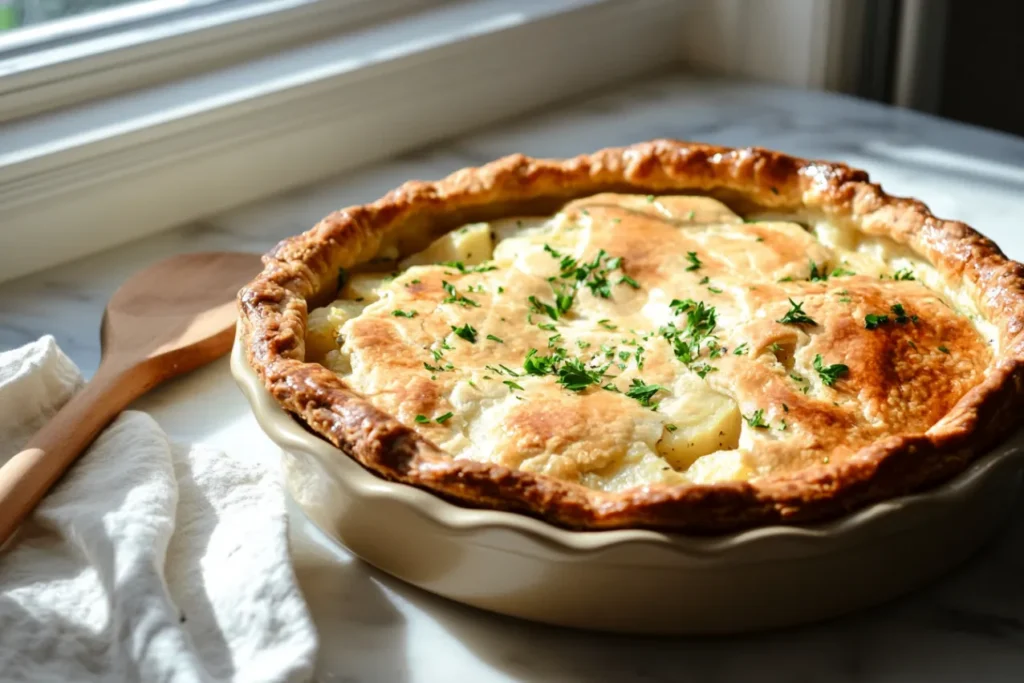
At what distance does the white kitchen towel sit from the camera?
147 centimetres

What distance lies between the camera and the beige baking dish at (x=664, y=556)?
1.46m

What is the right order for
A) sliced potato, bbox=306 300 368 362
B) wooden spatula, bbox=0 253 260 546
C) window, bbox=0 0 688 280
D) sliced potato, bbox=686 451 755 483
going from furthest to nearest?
window, bbox=0 0 688 280
sliced potato, bbox=306 300 368 362
wooden spatula, bbox=0 253 260 546
sliced potato, bbox=686 451 755 483

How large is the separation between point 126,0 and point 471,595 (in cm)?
197

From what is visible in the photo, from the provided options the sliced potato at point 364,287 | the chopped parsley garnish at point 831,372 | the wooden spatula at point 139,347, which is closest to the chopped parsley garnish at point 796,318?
the chopped parsley garnish at point 831,372

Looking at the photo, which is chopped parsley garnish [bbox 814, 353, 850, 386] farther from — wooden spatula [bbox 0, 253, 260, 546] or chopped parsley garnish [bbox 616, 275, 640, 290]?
wooden spatula [bbox 0, 253, 260, 546]

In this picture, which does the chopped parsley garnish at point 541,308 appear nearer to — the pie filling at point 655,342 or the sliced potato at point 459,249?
the pie filling at point 655,342

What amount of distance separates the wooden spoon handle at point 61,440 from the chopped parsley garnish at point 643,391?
83 centimetres

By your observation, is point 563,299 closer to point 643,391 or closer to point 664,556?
point 643,391

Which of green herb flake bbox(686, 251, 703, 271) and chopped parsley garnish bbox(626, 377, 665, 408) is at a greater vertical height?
green herb flake bbox(686, 251, 703, 271)

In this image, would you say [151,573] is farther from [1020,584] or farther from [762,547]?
[1020,584]

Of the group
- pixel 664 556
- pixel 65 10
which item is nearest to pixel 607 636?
pixel 664 556

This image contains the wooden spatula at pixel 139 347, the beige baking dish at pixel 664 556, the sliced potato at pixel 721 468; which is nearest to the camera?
the beige baking dish at pixel 664 556

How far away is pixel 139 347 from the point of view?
7.04 feet

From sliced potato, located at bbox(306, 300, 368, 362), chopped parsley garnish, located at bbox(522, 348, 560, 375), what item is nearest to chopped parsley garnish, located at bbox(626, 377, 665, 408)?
chopped parsley garnish, located at bbox(522, 348, 560, 375)
